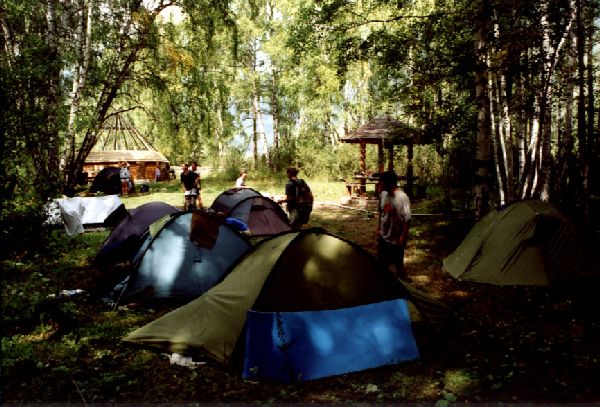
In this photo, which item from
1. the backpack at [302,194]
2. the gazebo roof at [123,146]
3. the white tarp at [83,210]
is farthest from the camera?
the gazebo roof at [123,146]

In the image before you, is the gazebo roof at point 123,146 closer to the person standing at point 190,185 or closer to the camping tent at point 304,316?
the person standing at point 190,185

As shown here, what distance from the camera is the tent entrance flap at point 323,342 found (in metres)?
4.80

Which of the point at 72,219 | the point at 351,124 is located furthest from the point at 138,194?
the point at 351,124

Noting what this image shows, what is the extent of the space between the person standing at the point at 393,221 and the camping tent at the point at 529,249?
1.67 meters

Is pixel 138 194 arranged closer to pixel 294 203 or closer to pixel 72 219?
pixel 72 219

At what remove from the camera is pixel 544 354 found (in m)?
5.36

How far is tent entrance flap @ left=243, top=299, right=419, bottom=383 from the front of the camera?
189 inches

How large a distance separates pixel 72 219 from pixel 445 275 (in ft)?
35.0

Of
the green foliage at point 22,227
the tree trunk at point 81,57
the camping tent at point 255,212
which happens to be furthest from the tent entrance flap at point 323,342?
the tree trunk at point 81,57

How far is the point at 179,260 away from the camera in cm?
753

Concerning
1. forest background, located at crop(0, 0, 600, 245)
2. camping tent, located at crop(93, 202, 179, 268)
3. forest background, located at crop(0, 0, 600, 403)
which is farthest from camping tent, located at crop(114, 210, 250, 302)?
forest background, located at crop(0, 0, 600, 245)

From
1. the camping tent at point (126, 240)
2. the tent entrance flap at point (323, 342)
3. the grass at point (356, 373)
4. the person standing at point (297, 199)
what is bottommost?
the grass at point (356, 373)

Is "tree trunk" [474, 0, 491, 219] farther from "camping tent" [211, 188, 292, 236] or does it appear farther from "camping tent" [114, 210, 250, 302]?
"camping tent" [114, 210, 250, 302]

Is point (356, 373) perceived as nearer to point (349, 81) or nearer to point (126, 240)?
point (126, 240)
